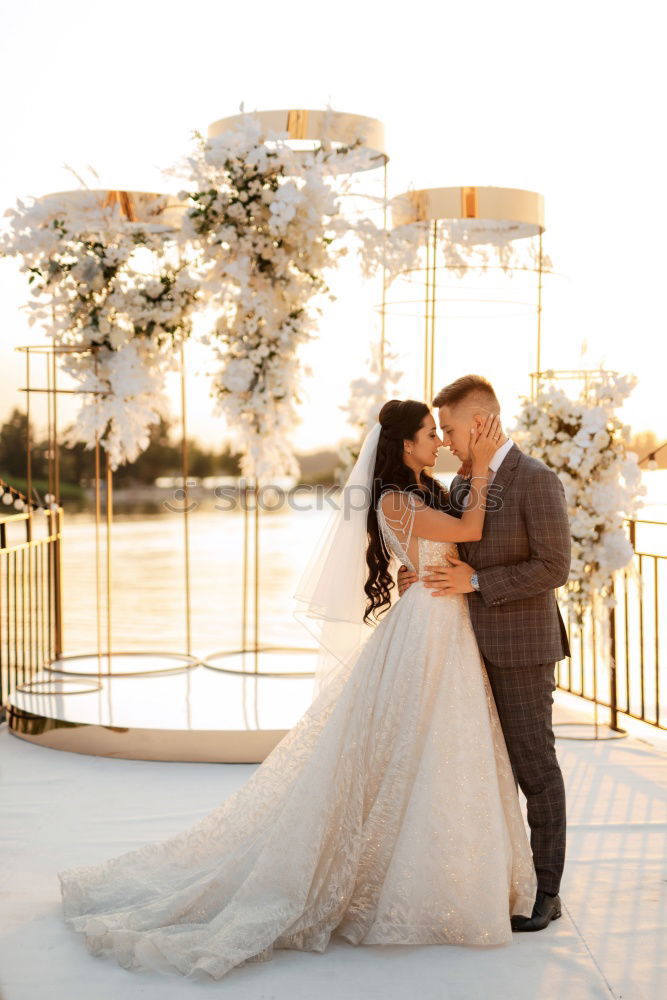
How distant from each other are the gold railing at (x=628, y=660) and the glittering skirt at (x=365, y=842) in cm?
209

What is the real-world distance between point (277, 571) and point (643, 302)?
25.2 feet

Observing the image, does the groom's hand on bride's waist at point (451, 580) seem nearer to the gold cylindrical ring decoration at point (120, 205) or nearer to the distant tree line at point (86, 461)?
the gold cylindrical ring decoration at point (120, 205)

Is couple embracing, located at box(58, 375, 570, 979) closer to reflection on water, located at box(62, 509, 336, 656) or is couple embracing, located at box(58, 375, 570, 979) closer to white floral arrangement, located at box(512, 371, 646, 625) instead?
white floral arrangement, located at box(512, 371, 646, 625)

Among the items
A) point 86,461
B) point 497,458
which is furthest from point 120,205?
point 86,461

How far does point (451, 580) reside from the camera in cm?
296

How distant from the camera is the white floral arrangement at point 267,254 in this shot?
4.85 m

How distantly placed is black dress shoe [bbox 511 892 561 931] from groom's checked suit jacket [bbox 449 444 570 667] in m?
0.71

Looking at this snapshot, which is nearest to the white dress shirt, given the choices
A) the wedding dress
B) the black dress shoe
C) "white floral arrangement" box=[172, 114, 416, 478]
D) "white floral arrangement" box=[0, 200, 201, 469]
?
the wedding dress

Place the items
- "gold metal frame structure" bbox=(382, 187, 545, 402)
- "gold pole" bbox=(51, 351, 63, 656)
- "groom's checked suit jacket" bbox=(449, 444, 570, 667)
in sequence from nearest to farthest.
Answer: "groom's checked suit jacket" bbox=(449, 444, 570, 667) < "gold metal frame structure" bbox=(382, 187, 545, 402) < "gold pole" bbox=(51, 351, 63, 656)

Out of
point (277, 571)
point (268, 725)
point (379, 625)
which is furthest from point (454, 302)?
point (277, 571)

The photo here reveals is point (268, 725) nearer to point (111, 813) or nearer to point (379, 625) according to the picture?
point (111, 813)

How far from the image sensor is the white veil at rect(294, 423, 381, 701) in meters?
3.12

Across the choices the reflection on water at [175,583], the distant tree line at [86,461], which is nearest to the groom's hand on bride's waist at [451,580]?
the reflection on water at [175,583]

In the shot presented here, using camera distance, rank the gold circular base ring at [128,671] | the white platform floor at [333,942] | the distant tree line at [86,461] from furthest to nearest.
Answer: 1. the distant tree line at [86,461]
2. the gold circular base ring at [128,671]
3. the white platform floor at [333,942]
